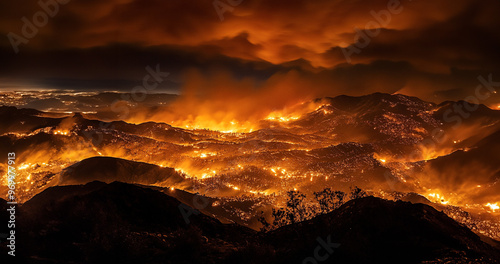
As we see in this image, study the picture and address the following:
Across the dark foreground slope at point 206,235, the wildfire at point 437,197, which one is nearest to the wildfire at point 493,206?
the wildfire at point 437,197

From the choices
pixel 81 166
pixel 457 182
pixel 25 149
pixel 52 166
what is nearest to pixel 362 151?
pixel 457 182

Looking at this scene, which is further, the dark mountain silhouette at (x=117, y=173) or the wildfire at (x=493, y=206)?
the dark mountain silhouette at (x=117, y=173)

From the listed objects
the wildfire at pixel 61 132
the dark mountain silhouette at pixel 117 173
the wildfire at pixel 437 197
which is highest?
the wildfire at pixel 61 132

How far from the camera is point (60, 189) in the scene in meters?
13.8

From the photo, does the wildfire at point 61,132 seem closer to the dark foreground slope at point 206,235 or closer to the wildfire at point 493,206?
the dark foreground slope at point 206,235

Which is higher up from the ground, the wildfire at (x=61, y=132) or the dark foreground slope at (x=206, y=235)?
the wildfire at (x=61, y=132)

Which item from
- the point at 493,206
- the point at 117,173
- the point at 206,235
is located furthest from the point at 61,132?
the point at 493,206

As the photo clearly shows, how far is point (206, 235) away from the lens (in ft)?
37.9

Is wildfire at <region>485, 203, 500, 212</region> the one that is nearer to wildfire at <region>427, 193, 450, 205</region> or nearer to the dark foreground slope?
wildfire at <region>427, 193, 450, 205</region>

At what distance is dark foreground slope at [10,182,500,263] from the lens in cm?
883

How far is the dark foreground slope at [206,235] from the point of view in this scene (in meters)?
8.83

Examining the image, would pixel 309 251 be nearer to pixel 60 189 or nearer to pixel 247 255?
pixel 247 255

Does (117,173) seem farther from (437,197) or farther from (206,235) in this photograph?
(437,197)

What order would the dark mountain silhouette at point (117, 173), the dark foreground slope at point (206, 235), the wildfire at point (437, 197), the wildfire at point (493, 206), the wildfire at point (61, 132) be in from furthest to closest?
the wildfire at point (61, 132) < the wildfire at point (437, 197) < the dark mountain silhouette at point (117, 173) < the wildfire at point (493, 206) < the dark foreground slope at point (206, 235)
